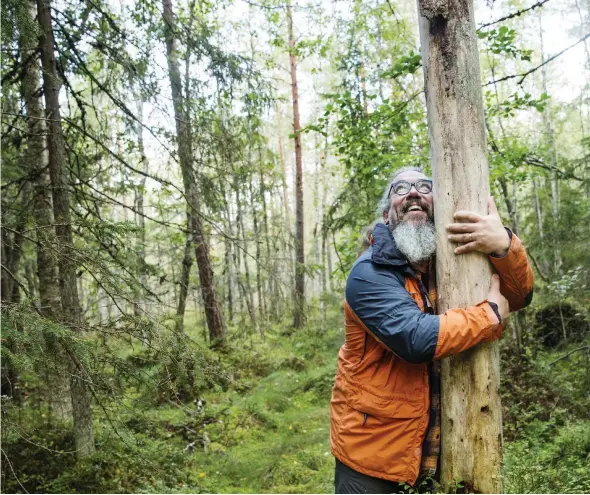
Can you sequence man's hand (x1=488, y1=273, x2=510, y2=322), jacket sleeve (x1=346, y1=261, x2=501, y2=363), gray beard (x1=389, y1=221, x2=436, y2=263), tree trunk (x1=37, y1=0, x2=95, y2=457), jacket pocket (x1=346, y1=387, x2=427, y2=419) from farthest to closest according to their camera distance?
tree trunk (x1=37, y1=0, x2=95, y2=457), gray beard (x1=389, y1=221, x2=436, y2=263), jacket pocket (x1=346, y1=387, x2=427, y2=419), man's hand (x1=488, y1=273, x2=510, y2=322), jacket sleeve (x1=346, y1=261, x2=501, y2=363)

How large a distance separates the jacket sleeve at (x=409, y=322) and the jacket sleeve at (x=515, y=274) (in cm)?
23

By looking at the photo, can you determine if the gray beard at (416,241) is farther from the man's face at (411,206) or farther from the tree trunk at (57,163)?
the tree trunk at (57,163)

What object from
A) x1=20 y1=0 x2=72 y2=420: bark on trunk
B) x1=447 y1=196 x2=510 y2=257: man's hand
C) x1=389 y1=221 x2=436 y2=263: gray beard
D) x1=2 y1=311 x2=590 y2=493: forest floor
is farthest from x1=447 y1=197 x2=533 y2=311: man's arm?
x1=20 y1=0 x2=72 y2=420: bark on trunk

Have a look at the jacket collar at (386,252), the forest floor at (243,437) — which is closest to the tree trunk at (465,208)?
the jacket collar at (386,252)

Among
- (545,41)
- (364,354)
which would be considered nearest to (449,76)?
(364,354)

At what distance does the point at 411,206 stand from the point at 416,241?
28cm

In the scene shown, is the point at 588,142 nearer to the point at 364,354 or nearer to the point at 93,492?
the point at 364,354

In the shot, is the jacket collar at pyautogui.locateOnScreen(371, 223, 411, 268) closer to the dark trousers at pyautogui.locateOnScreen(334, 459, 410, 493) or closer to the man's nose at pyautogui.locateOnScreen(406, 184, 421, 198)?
the man's nose at pyautogui.locateOnScreen(406, 184, 421, 198)

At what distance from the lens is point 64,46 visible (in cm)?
559

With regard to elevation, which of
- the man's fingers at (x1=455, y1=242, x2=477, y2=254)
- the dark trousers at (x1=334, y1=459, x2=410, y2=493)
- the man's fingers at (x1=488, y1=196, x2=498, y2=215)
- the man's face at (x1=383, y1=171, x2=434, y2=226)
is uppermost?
the man's face at (x1=383, y1=171, x2=434, y2=226)

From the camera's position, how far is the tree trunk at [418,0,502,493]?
234 cm

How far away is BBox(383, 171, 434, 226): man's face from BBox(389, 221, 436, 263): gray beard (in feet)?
0.17

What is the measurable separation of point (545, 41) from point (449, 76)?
1047 inches

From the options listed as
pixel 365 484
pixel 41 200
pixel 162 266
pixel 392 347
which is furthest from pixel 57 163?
pixel 365 484
